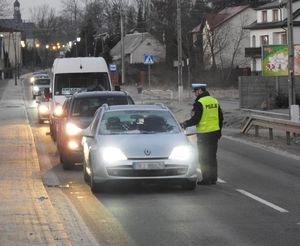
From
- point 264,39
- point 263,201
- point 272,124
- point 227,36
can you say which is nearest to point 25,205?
point 263,201

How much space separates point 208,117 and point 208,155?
67 centimetres

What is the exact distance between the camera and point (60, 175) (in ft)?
46.1

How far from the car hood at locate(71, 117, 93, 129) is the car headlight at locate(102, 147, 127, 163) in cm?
382

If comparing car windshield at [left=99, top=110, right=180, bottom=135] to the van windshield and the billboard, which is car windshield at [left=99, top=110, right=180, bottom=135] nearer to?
the van windshield

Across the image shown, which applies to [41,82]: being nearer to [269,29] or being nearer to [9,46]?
[269,29]

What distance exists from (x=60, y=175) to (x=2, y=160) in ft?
9.10

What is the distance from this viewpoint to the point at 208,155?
40.9 ft

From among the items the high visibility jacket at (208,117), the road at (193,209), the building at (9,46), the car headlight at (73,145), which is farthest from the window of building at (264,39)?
the high visibility jacket at (208,117)

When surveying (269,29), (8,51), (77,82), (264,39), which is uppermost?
(8,51)

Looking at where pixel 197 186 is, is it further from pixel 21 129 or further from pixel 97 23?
pixel 97 23

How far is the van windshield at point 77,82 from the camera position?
77.6 feet

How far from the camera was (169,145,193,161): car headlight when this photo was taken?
11258 mm

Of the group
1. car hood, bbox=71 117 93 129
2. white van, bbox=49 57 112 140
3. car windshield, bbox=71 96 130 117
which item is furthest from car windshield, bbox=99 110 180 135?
white van, bbox=49 57 112 140

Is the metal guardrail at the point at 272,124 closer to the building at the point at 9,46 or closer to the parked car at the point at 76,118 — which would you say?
the parked car at the point at 76,118
